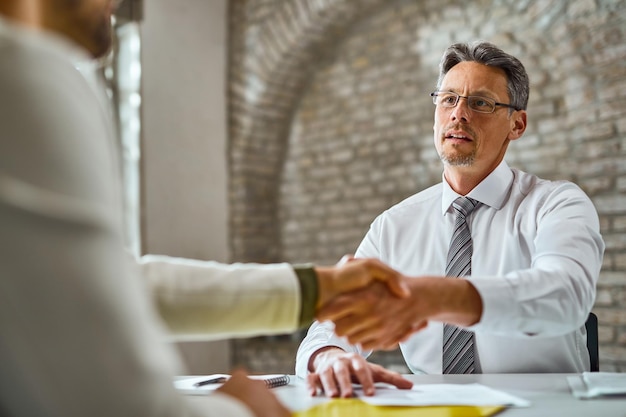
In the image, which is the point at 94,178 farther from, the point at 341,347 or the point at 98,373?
the point at 341,347

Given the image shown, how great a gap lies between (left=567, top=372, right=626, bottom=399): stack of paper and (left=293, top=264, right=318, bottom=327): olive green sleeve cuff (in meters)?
0.61

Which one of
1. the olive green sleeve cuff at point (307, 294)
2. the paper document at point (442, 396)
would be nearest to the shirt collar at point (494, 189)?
the paper document at point (442, 396)

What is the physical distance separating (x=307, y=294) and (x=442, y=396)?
0.44 meters

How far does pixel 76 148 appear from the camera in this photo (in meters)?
0.68

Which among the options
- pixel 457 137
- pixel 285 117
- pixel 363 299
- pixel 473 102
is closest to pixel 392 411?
pixel 363 299

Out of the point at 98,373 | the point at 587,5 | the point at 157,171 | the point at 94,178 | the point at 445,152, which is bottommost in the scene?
the point at 98,373

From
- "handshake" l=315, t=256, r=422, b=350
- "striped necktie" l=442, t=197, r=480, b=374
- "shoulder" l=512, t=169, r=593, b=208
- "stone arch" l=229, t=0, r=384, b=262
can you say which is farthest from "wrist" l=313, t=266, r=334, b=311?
"stone arch" l=229, t=0, r=384, b=262

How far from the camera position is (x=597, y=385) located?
1490 mm

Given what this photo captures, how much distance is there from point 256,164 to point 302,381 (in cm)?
404

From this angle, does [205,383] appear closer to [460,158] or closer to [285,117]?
[460,158]

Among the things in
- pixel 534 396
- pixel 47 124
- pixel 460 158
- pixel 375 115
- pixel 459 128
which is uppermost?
pixel 375 115

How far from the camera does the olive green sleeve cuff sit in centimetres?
120

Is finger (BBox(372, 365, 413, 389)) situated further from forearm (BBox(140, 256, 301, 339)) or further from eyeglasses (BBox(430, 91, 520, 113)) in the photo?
eyeglasses (BBox(430, 91, 520, 113))

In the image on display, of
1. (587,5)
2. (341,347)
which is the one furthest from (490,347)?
(587,5)
